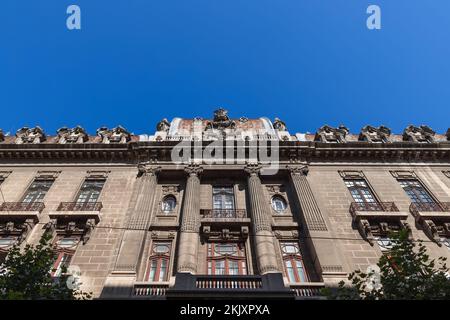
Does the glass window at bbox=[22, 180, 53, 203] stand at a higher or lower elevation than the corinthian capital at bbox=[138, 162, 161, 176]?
lower

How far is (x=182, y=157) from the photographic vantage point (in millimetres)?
19094

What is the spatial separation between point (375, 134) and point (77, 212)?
63.3ft

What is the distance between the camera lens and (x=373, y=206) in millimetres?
16281

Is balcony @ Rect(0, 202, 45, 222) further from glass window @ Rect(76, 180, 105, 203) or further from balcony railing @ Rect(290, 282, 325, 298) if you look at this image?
balcony railing @ Rect(290, 282, 325, 298)

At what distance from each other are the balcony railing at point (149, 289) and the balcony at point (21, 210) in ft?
22.9

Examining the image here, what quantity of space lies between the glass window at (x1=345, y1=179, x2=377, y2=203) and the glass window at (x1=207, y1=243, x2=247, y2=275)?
7.33 m

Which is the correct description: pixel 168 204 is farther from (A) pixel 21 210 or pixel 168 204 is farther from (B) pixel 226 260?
(A) pixel 21 210

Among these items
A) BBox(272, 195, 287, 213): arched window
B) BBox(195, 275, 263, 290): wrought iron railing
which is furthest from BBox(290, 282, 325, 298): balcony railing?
BBox(272, 195, 287, 213): arched window

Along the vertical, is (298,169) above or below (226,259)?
above

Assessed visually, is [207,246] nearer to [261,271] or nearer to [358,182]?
[261,271]

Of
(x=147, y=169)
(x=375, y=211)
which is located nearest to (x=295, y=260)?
(x=375, y=211)

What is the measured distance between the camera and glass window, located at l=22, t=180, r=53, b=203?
17.0 meters
